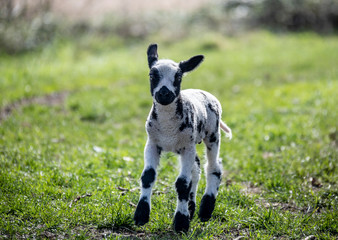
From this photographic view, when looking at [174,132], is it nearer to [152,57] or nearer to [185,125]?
[185,125]

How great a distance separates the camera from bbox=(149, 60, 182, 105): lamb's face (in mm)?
4051

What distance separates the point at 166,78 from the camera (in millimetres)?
4195

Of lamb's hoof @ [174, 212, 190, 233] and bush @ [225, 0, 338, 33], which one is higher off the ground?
bush @ [225, 0, 338, 33]

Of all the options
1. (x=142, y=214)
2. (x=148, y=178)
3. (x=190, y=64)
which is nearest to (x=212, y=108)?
(x=190, y=64)

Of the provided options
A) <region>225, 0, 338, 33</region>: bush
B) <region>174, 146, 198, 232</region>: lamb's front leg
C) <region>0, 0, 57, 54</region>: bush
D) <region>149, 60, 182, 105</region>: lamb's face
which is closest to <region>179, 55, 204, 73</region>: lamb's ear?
<region>149, 60, 182, 105</region>: lamb's face

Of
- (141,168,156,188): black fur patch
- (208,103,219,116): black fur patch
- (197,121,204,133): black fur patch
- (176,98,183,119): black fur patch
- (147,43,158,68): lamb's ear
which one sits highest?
(147,43,158,68): lamb's ear

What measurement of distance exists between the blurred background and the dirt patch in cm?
477

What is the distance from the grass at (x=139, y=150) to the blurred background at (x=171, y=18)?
78.6 inches

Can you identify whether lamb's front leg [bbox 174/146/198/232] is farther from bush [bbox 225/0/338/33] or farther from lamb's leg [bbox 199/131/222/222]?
bush [bbox 225/0/338/33]

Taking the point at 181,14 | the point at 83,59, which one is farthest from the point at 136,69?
the point at 181,14

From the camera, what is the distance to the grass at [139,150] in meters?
4.50

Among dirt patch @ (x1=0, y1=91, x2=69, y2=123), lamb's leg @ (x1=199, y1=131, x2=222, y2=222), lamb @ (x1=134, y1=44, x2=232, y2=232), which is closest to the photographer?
lamb @ (x1=134, y1=44, x2=232, y2=232)

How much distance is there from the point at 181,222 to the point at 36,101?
266 inches

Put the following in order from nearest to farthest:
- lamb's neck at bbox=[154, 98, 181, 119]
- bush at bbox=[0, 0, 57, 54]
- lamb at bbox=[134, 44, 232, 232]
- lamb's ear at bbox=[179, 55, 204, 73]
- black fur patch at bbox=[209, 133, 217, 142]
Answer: lamb at bbox=[134, 44, 232, 232]
lamb's neck at bbox=[154, 98, 181, 119]
lamb's ear at bbox=[179, 55, 204, 73]
black fur patch at bbox=[209, 133, 217, 142]
bush at bbox=[0, 0, 57, 54]
